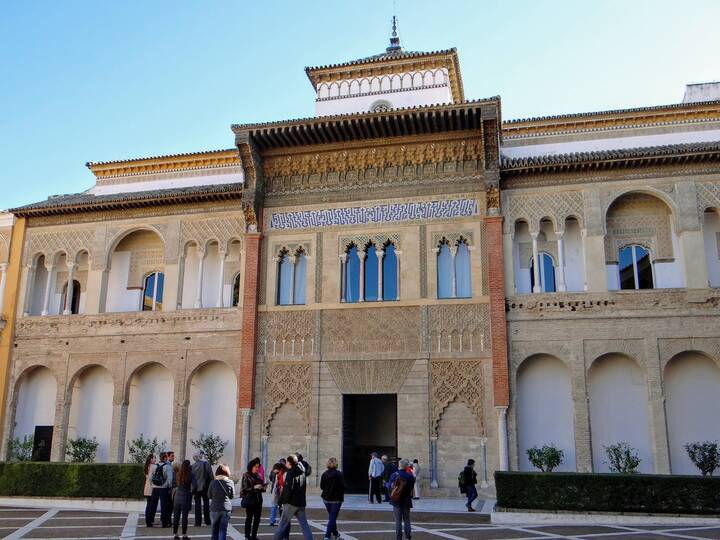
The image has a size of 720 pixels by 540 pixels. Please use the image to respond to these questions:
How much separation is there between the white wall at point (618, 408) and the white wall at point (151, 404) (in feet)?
36.5

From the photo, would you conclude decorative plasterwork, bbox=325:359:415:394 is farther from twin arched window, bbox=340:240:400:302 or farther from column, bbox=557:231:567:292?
column, bbox=557:231:567:292

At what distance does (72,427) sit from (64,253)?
5.18 metres

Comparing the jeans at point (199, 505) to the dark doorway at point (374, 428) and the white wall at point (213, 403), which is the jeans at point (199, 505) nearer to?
the white wall at point (213, 403)

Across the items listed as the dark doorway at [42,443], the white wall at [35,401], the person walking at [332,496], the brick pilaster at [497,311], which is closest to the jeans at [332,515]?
the person walking at [332,496]

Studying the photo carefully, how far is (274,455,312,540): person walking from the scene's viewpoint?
30.4 ft

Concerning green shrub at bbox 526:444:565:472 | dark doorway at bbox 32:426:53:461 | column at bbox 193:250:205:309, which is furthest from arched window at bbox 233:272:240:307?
green shrub at bbox 526:444:565:472

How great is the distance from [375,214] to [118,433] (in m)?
9.09

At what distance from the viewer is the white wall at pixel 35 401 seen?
20.7 m

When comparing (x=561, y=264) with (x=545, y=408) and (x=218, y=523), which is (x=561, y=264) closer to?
(x=545, y=408)

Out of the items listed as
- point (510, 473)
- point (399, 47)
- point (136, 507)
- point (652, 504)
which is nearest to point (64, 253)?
point (136, 507)

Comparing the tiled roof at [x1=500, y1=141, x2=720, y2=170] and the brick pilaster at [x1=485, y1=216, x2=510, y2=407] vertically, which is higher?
the tiled roof at [x1=500, y1=141, x2=720, y2=170]

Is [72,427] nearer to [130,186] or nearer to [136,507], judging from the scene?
[136,507]

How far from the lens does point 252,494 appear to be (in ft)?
33.5

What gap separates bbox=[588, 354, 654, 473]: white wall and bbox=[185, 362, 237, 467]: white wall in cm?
920
